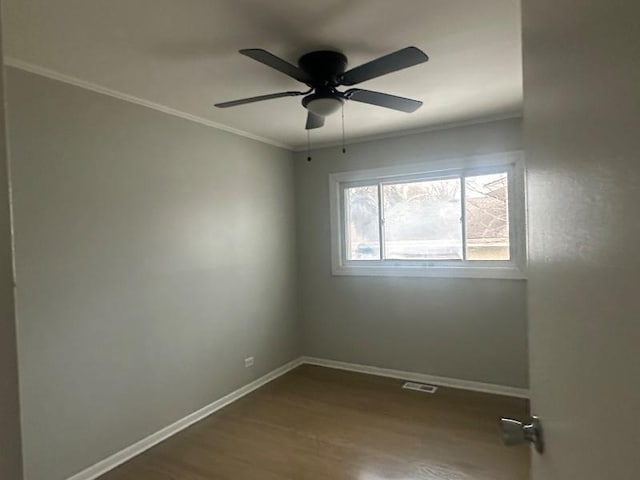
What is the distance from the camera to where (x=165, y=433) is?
2.93m

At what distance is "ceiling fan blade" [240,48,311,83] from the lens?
170 cm

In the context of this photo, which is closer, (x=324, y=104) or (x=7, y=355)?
(x=7, y=355)

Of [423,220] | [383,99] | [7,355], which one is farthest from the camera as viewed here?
[423,220]

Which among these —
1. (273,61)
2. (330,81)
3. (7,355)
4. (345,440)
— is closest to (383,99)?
(330,81)

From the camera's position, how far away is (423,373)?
12.8ft

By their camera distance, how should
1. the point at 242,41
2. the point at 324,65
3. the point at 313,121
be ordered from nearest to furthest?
the point at 242,41 < the point at 324,65 < the point at 313,121

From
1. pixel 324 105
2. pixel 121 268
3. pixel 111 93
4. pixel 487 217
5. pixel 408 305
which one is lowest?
pixel 408 305

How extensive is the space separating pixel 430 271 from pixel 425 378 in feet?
3.52

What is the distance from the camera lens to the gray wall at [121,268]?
2.22m

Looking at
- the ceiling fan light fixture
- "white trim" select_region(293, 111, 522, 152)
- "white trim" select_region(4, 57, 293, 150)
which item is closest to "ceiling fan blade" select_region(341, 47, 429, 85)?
the ceiling fan light fixture

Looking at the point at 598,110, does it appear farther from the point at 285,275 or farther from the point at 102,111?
the point at 285,275

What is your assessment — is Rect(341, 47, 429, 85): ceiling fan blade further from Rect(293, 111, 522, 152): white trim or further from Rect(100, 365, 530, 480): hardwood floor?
Rect(100, 365, 530, 480): hardwood floor

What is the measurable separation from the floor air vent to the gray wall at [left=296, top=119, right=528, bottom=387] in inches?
5.9

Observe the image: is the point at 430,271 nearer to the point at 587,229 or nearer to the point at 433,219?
the point at 433,219
